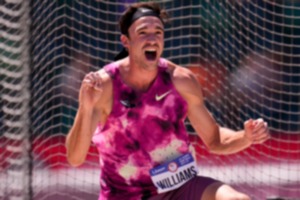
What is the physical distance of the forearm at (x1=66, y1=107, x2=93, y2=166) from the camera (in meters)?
4.81

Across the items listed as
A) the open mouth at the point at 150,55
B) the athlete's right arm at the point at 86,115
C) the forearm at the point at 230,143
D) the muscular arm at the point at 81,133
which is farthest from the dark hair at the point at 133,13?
the forearm at the point at 230,143

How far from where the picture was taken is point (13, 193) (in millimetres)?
7125

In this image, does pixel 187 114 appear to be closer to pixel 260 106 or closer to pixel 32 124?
pixel 32 124

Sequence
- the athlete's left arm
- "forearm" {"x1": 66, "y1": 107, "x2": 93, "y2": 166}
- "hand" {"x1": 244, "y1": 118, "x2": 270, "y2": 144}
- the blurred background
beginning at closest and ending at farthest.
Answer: "forearm" {"x1": 66, "y1": 107, "x2": 93, "y2": 166}, "hand" {"x1": 244, "y1": 118, "x2": 270, "y2": 144}, the athlete's left arm, the blurred background

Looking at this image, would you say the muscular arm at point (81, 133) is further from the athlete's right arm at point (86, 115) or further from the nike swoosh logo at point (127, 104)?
the nike swoosh logo at point (127, 104)

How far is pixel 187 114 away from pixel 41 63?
2.41 meters

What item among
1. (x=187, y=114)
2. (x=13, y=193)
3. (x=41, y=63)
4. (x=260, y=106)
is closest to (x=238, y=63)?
(x=260, y=106)

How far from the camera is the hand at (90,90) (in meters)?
4.67

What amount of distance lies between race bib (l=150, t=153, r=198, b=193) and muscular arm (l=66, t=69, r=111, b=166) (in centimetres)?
37

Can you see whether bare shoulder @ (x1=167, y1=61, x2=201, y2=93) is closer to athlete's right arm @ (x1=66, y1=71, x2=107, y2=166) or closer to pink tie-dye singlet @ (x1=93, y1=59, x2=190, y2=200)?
pink tie-dye singlet @ (x1=93, y1=59, x2=190, y2=200)

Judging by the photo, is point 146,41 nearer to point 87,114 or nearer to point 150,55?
point 150,55

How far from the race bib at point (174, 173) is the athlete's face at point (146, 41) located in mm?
487

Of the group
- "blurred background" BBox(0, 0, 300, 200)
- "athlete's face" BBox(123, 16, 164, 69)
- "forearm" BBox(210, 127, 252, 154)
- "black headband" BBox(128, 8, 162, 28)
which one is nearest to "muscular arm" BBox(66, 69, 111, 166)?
"athlete's face" BBox(123, 16, 164, 69)

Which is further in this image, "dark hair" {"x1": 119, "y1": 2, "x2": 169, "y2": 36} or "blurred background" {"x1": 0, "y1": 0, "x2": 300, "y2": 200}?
"blurred background" {"x1": 0, "y1": 0, "x2": 300, "y2": 200}
